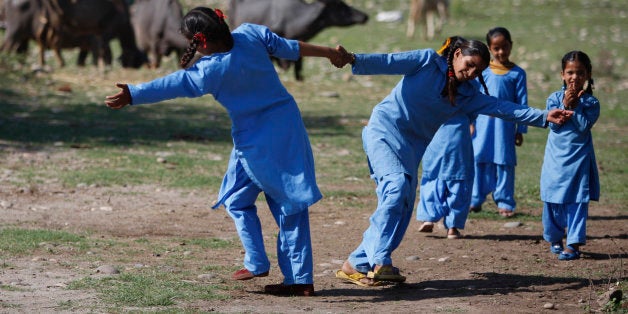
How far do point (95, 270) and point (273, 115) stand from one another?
141cm

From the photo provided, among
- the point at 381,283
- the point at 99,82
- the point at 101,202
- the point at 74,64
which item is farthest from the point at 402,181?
the point at 74,64

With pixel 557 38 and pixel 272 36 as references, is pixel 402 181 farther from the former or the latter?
pixel 557 38

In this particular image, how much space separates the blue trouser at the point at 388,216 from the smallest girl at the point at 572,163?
3.82 feet

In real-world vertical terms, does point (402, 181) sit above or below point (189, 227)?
above

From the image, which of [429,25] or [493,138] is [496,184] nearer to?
[493,138]

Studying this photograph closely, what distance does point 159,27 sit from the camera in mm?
19219

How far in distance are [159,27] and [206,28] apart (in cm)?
1460

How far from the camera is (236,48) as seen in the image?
499 centimetres

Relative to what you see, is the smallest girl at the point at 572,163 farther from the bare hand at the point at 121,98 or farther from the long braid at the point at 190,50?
the bare hand at the point at 121,98

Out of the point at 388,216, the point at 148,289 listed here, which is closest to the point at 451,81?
the point at 388,216

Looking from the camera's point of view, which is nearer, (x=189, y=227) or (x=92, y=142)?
(x=189, y=227)

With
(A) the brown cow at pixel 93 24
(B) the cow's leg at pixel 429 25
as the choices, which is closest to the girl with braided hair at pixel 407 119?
(A) the brown cow at pixel 93 24

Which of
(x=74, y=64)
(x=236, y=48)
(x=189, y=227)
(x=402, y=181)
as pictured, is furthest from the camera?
(x=74, y=64)

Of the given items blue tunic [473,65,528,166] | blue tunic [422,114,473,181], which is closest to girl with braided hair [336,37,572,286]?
blue tunic [422,114,473,181]
